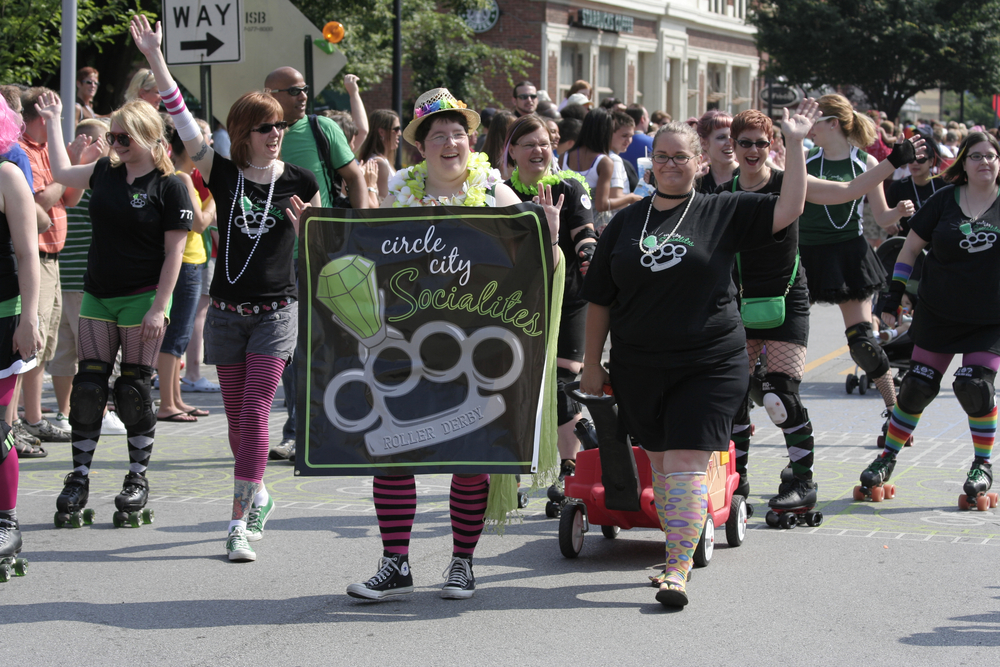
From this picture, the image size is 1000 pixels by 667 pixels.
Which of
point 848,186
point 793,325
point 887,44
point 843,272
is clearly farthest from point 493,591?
point 887,44

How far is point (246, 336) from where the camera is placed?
5734 mm

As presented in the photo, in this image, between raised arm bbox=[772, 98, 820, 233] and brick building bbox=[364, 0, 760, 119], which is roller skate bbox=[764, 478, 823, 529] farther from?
brick building bbox=[364, 0, 760, 119]

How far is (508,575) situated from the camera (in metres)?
5.29

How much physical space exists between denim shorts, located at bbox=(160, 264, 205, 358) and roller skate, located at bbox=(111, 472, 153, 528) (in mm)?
2902

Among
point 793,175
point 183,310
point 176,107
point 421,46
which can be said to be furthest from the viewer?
point 421,46

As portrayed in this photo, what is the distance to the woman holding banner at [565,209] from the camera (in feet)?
20.6

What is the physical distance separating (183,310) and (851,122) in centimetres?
507

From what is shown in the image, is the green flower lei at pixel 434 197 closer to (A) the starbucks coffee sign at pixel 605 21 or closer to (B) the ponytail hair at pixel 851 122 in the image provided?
(B) the ponytail hair at pixel 851 122

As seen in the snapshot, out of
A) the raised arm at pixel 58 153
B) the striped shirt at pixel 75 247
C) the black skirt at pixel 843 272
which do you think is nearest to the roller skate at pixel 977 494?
the black skirt at pixel 843 272

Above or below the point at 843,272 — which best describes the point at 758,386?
below

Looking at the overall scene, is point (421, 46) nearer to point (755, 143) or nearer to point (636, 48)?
point (636, 48)

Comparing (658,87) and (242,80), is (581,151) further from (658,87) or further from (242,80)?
(658,87)

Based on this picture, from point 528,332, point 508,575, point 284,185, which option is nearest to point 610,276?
point 528,332

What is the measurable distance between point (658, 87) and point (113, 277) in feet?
152
